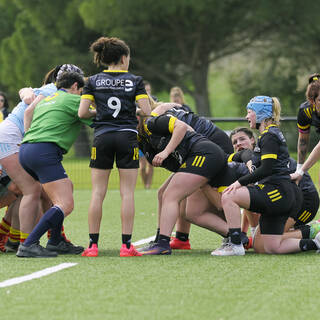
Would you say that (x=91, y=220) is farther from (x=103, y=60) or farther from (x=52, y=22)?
(x=52, y=22)

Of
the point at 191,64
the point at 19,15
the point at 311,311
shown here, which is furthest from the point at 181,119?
the point at 19,15

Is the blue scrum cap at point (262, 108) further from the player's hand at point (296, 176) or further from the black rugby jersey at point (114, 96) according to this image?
the black rugby jersey at point (114, 96)

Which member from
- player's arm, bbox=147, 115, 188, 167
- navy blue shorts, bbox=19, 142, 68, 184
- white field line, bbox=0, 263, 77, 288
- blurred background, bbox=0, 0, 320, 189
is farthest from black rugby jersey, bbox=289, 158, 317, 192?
blurred background, bbox=0, 0, 320, 189

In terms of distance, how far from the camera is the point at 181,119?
7.62m

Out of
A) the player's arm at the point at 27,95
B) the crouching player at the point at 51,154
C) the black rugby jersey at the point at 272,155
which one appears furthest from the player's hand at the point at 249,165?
the player's arm at the point at 27,95

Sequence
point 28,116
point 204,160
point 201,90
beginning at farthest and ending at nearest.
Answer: point 201,90 → point 28,116 → point 204,160

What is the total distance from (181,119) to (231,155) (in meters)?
0.60

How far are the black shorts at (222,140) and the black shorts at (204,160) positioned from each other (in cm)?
51

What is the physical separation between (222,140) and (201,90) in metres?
26.8

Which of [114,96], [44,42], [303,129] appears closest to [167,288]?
[114,96]

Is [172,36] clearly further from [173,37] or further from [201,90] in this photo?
[201,90]

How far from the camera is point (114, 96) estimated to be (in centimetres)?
700

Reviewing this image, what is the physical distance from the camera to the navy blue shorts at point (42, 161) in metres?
7.08

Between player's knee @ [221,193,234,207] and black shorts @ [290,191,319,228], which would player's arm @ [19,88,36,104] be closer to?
player's knee @ [221,193,234,207]
